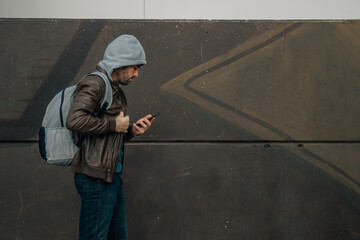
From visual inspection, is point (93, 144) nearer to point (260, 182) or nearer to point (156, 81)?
point (156, 81)

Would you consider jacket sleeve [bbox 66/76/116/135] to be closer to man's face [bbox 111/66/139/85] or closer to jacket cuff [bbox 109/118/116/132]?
jacket cuff [bbox 109/118/116/132]

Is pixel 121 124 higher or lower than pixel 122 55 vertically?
lower

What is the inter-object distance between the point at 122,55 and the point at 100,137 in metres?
0.53

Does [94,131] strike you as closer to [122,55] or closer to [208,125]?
[122,55]

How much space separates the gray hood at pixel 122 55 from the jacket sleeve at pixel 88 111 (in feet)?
0.45

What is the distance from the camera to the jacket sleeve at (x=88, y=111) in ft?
8.75

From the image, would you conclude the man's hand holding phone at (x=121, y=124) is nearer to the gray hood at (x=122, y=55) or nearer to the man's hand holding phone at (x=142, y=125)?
the man's hand holding phone at (x=142, y=125)

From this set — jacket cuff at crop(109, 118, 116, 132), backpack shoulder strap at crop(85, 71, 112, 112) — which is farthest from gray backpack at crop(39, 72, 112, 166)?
jacket cuff at crop(109, 118, 116, 132)

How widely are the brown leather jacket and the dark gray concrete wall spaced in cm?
120

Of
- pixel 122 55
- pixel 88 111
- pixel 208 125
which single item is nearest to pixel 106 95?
pixel 88 111

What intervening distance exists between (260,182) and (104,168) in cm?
178

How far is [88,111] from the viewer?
272 cm

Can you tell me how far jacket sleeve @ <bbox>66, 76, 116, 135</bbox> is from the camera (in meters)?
2.67

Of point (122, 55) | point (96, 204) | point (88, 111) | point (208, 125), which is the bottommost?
point (96, 204)
